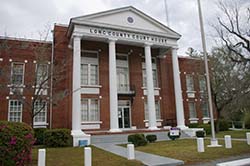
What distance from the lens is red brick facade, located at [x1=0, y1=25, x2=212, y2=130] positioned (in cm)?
2209

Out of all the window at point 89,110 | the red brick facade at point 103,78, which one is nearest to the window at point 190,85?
the red brick facade at point 103,78

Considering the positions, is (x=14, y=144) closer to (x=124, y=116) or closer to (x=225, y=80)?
(x=124, y=116)

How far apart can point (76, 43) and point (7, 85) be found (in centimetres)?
756

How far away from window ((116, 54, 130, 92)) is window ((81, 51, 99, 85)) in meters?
2.63

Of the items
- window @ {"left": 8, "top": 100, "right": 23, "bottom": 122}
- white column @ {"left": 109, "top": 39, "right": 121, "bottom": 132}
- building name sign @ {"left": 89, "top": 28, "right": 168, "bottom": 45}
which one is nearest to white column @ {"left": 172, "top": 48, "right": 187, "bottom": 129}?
building name sign @ {"left": 89, "top": 28, "right": 168, "bottom": 45}

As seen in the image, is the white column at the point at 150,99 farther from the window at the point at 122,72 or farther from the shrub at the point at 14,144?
the shrub at the point at 14,144

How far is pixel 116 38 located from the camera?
2298cm

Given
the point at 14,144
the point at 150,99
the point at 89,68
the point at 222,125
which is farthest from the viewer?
the point at 222,125

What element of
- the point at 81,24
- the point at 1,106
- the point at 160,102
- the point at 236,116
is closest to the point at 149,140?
the point at 160,102

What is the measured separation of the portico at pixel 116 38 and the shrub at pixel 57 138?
0.93 metres

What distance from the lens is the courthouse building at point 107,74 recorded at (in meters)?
21.4

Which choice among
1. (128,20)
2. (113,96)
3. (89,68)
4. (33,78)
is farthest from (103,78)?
(33,78)

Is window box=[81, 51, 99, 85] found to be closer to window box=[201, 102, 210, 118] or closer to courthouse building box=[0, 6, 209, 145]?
courthouse building box=[0, 6, 209, 145]

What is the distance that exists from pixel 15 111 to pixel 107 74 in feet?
32.3
